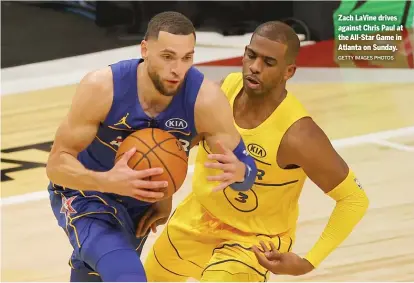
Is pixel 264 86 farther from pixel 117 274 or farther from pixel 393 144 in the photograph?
pixel 393 144

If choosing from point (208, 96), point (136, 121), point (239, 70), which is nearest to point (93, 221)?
point (136, 121)

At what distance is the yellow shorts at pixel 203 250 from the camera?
422cm

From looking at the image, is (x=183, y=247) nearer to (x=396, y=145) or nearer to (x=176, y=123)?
(x=176, y=123)

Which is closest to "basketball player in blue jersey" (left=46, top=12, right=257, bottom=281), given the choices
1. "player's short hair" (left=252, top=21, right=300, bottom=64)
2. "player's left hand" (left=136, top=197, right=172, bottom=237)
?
"player's left hand" (left=136, top=197, right=172, bottom=237)

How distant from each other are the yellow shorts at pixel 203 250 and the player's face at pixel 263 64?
2.29 feet

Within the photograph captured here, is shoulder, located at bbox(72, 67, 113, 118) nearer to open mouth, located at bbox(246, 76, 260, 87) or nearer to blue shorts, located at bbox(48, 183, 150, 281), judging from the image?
blue shorts, located at bbox(48, 183, 150, 281)

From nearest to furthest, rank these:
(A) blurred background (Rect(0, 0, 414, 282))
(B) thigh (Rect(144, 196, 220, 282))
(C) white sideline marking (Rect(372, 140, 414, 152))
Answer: (B) thigh (Rect(144, 196, 220, 282)), (A) blurred background (Rect(0, 0, 414, 282)), (C) white sideline marking (Rect(372, 140, 414, 152))

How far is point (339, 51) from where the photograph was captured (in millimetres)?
10500

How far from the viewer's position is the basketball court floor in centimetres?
586

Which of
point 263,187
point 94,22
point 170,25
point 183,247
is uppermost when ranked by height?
point 170,25

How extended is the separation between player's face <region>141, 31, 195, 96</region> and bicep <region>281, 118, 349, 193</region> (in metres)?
0.69

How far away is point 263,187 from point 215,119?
1.85 feet

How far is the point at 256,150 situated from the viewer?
427cm

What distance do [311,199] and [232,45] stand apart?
4.06 metres
